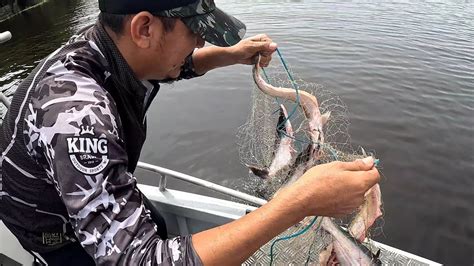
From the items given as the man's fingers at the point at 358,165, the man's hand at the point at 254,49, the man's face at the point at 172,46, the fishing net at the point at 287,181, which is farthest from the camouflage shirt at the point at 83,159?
the man's hand at the point at 254,49

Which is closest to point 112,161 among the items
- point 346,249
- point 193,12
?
point 193,12

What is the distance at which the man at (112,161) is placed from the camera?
1626mm

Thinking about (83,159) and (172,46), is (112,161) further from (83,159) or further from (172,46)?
(172,46)

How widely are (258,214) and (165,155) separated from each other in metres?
6.97

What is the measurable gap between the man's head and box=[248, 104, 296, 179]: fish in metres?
1.32

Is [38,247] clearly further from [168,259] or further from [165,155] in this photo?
[165,155]

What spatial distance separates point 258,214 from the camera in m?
1.71

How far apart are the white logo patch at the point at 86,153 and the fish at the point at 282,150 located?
1860 mm

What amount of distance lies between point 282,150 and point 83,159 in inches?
79.5

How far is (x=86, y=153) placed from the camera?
1613 mm

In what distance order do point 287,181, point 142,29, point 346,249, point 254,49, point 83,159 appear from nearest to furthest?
1. point 83,159
2. point 142,29
3. point 346,249
4. point 287,181
5. point 254,49

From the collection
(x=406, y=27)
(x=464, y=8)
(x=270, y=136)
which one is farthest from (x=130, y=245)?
(x=464, y=8)

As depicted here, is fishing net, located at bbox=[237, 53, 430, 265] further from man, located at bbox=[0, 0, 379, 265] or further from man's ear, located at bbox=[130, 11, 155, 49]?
man's ear, located at bbox=[130, 11, 155, 49]

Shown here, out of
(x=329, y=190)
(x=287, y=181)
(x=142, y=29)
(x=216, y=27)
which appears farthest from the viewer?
(x=287, y=181)
